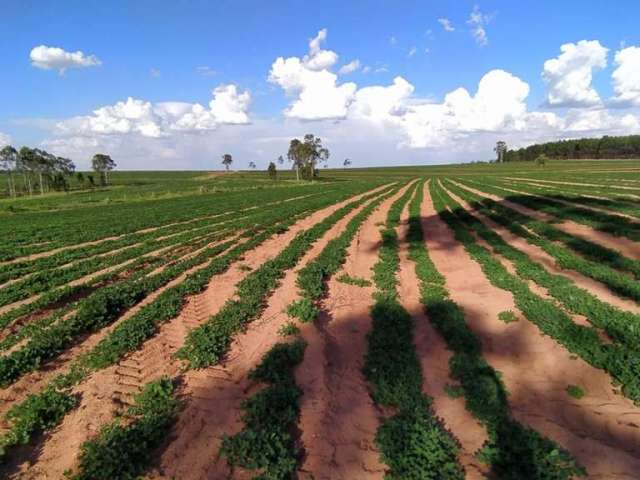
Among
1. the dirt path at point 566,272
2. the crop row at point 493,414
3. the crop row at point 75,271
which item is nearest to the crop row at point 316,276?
the crop row at point 493,414

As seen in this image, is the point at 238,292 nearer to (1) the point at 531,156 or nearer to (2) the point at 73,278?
(2) the point at 73,278

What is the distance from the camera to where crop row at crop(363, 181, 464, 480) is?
13.7ft

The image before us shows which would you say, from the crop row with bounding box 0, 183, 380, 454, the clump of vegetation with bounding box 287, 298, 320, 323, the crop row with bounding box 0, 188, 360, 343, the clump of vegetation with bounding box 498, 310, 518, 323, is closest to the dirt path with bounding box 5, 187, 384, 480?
the crop row with bounding box 0, 183, 380, 454

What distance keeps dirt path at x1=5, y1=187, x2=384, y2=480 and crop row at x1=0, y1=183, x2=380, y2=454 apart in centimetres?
16

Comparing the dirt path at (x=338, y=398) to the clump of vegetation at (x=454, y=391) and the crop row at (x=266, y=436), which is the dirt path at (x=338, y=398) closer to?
the crop row at (x=266, y=436)

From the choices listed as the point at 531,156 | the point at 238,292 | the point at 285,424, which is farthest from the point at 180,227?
the point at 531,156

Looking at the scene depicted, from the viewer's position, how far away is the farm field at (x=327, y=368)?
14.3 feet

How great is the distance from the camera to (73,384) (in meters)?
5.81

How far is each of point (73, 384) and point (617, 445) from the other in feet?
24.5

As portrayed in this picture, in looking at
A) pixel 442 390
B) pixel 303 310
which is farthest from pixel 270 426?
pixel 303 310

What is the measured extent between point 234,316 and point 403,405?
13.9 feet

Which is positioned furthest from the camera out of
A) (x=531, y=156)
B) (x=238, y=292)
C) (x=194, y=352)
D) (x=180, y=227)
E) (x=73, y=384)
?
(x=531, y=156)

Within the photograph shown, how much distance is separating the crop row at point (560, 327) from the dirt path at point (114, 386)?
5969 mm

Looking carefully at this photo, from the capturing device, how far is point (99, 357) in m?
6.46
